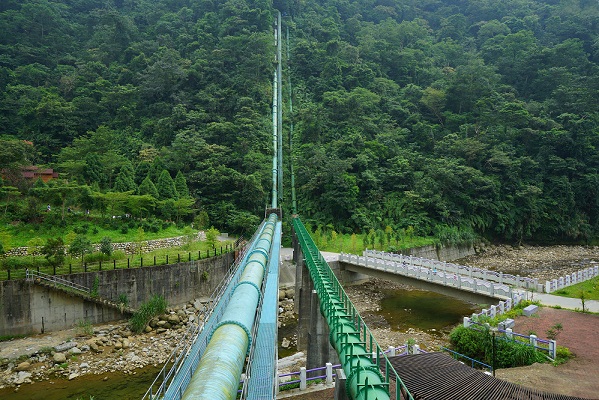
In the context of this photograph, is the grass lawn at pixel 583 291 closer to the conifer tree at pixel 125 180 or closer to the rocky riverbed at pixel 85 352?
the rocky riverbed at pixel 85 352

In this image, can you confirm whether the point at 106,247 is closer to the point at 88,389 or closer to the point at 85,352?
the point at 85,352

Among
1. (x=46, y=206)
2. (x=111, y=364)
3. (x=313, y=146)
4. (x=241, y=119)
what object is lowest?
(x=111, y=364)

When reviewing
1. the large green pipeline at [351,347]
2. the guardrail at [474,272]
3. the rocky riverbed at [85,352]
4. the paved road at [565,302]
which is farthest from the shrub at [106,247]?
the paved road at [565,302]

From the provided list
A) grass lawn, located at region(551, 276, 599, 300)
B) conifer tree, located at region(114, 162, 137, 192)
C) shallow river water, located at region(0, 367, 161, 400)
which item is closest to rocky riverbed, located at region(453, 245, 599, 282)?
grass lawn, located at region(551, 276, 599, 300)

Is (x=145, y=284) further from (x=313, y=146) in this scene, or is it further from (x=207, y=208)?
(x=313, y=146)

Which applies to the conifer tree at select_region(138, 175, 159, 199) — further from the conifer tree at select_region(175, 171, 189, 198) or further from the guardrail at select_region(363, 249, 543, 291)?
the guardrail at select_region(363, 249, 543, 291)

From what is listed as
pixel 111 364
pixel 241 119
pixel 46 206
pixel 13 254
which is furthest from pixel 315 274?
pixel 241 119
